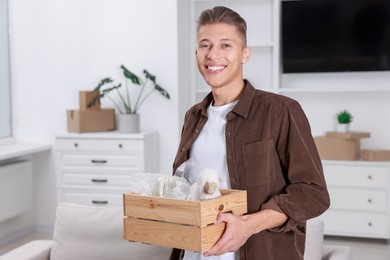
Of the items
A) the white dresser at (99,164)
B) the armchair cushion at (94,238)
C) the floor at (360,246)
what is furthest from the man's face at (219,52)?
the floor at (360,246)

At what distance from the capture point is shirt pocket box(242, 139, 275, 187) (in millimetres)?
1390

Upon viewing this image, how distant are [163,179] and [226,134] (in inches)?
7.9

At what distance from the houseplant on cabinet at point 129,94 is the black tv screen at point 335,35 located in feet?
4.12

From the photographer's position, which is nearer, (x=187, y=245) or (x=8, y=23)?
(x=187, y=245)

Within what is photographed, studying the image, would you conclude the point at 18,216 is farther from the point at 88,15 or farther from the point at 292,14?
the point at 292,14

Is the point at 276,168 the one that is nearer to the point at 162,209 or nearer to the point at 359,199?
the point at 162,209

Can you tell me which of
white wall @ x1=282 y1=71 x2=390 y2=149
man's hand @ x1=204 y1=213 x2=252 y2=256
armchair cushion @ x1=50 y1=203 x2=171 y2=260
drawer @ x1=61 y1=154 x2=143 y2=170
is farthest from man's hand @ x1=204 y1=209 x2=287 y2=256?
white wall @ x1=282 y1=71 x2=390 y2=149

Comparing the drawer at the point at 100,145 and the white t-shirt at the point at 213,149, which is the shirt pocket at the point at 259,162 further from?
the drawer at the point at 100,145

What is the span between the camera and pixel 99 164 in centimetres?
469

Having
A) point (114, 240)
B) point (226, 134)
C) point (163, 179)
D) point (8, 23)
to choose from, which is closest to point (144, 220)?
point (163, 179)

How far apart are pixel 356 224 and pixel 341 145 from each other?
0.68 m

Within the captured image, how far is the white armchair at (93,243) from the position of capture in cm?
233

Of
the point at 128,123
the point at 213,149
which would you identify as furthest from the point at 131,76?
the point at 213,149

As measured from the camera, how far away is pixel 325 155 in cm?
477
